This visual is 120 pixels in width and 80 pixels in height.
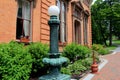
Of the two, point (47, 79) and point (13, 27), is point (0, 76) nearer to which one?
point (47, 79)

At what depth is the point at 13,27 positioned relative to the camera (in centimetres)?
983

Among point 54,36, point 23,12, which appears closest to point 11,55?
point 54,36

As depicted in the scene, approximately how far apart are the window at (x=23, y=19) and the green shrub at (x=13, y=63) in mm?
3281

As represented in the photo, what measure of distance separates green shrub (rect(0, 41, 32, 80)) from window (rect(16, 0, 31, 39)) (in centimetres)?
328

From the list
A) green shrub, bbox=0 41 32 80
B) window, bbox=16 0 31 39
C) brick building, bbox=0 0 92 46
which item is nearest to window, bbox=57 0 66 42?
brick building, bbox=0 0 92 46

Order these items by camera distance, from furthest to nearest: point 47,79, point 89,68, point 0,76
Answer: point 89,68 → point 0,76 → point 47,79

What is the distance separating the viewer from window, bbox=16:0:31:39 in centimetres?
1057

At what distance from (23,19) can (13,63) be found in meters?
4.44

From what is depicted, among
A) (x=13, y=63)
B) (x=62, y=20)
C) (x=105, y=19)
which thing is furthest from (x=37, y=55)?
(x=105, y=19)

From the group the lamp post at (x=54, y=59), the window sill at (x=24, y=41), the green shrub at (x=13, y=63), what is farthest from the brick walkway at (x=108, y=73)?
the lamp post at (x=54, y=59)

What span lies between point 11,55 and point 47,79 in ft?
6.40

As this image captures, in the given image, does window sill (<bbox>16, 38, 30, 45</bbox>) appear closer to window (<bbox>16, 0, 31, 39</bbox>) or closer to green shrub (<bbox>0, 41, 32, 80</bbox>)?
window (<bbox>16, 0, 31, 39</bbox>)

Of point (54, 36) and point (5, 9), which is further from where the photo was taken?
point (5, 9)

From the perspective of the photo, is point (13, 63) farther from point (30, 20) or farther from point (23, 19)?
point (30, 20)
